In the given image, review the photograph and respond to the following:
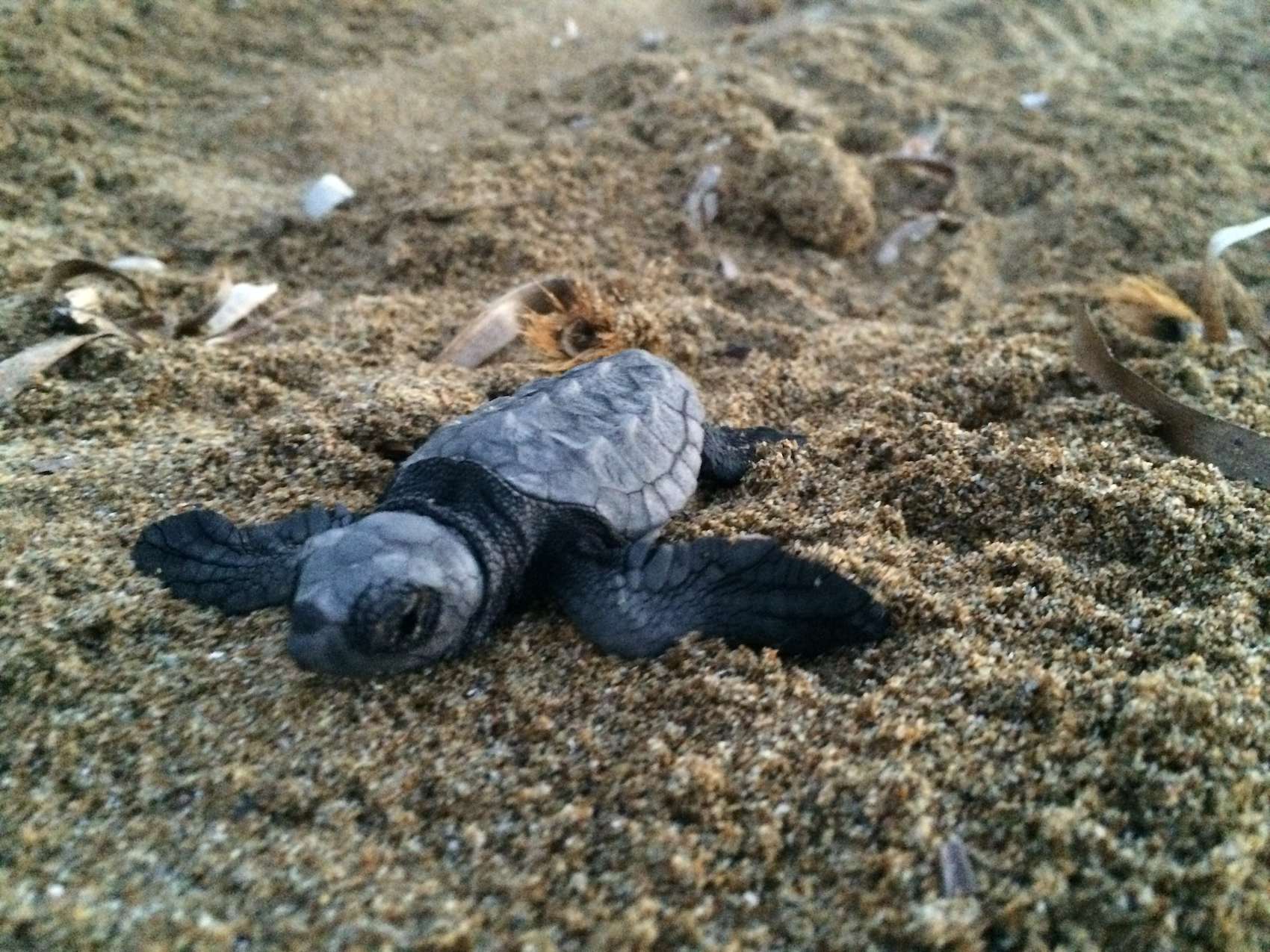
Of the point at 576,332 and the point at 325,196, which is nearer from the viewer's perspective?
the point at 576,332

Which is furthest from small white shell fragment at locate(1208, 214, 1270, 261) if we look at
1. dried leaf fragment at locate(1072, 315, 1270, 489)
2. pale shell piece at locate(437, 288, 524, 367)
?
pale shell piece at locate(437, 288, 524, 367)

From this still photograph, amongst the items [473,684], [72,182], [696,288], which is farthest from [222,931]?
[72,182]

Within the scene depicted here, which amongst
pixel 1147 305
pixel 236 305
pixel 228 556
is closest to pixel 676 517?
pixel 228 556

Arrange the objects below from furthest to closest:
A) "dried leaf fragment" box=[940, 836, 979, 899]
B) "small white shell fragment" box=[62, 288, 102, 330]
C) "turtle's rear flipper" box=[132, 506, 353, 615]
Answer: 1. "small white shell fragment" box=[62, 288, 102, 330]
2. "turtle's rear flipper" box=[132, 506, 353, 615]
3. "dried leaf fragment" box=[940, 836, 979, 899]

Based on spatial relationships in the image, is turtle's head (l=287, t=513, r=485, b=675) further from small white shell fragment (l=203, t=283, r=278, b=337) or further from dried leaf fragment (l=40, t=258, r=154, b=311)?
dried leaf fragment (l=40, t=258, r=154, b=311)

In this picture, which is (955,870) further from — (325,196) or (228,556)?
(325,196)

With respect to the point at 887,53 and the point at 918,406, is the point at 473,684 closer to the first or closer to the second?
the point at 918,406
